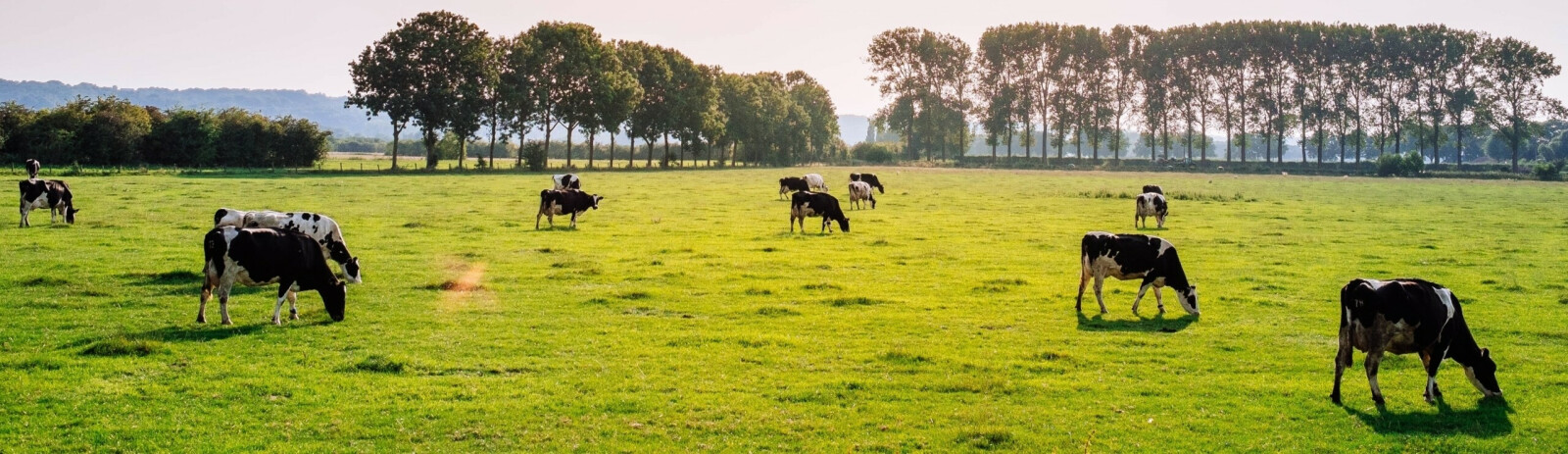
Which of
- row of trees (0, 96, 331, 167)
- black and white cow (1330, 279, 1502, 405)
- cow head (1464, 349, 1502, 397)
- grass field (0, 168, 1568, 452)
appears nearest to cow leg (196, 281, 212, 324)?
grass field (0, 168, 1568, 452)

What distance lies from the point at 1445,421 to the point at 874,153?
134247mm

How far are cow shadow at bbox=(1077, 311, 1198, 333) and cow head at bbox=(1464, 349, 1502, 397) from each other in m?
4.47

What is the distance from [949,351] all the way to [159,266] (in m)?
16.9

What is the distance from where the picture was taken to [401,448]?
9242 millimetres

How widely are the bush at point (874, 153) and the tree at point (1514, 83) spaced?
72744 millimetres

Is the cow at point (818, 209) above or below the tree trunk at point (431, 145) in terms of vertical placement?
below

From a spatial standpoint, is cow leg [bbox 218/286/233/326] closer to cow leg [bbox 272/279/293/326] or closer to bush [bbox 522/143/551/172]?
cow leg [bbox 272/279/293/326]

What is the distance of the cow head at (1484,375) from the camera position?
1097cm

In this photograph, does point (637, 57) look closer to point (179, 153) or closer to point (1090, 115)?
point (179, 153)

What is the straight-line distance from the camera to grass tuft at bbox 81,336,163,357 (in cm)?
1259

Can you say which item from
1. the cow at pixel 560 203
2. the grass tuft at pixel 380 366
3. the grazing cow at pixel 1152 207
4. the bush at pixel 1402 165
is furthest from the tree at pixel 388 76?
the bush at pixel 1402 165

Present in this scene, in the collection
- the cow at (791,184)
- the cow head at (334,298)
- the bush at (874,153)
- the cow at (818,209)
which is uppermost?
the bush at (874,153)

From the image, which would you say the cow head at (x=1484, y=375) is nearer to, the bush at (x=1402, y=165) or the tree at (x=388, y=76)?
the tree at (x=388, y=76)

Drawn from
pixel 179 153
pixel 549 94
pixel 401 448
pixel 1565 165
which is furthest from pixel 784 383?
pixel 1565 165
